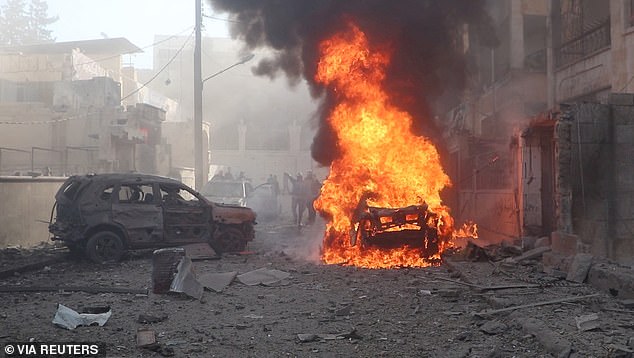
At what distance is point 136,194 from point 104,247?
1325 millimetres

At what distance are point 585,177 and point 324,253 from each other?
18.1 ft

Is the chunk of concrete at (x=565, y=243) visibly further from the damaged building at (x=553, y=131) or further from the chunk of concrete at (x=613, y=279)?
the chunk of concrete at (x=613, y=279)

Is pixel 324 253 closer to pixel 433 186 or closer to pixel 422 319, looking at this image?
pixel 433 186

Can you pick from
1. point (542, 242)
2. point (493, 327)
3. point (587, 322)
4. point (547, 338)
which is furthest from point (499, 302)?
point (542, 242)

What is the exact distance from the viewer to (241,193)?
18.2 metres

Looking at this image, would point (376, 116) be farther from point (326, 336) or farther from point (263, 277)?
point (326, 336)

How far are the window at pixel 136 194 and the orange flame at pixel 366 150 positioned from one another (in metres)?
3.81

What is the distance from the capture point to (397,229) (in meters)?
10.2

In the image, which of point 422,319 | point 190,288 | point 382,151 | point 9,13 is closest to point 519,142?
point 382,151

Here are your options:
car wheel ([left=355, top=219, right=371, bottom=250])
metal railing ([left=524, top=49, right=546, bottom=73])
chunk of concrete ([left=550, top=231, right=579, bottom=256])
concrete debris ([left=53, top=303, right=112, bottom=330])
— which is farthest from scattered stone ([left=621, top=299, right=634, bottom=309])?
metal railing ([left=524, top=49, right=546, bottom=73])

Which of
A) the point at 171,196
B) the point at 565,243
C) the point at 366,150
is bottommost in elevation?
the point at 565,243

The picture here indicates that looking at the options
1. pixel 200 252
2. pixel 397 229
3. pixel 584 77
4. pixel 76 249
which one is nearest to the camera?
pixel 397 229

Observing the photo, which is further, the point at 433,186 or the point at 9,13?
the point at 9,13

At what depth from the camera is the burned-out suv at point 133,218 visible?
1020cm
